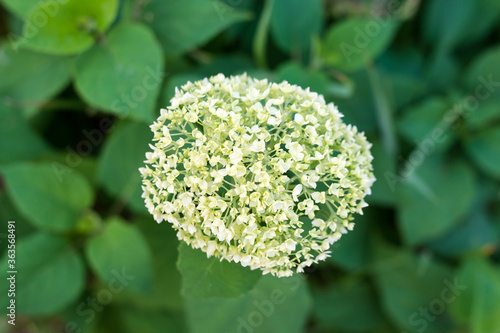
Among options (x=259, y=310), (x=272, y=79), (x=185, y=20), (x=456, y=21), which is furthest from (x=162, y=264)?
(x=456, y=21)

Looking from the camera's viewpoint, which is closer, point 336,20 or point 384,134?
point 384,134

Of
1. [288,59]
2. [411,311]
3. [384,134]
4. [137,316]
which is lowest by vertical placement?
[137,316]

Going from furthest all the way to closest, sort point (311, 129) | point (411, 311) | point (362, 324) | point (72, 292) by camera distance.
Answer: point (362, 324), point (411, 311), point (72, 292), point (311, 129)

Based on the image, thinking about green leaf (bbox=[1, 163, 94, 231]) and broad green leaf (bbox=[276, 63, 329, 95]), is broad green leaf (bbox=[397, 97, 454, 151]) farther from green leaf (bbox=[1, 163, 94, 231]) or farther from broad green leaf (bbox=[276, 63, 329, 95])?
green leaf (bbox=[1, 163, 94, 231])

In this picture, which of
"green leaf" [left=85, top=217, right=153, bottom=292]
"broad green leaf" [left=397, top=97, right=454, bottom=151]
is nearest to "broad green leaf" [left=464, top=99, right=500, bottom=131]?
"broad green leaf" [left=397, top=97, right=454, bottom=151]

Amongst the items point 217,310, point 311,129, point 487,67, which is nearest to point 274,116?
point 311,129

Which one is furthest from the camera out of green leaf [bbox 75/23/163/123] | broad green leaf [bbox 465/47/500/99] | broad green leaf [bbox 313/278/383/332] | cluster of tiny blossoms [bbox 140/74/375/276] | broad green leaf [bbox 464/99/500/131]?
broad green leaf [bbox 313/278/383/332]

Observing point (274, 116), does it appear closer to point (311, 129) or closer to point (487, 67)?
point (311, 129)
